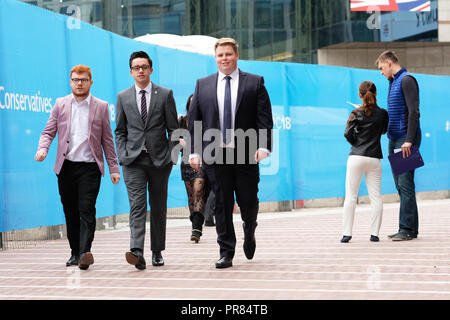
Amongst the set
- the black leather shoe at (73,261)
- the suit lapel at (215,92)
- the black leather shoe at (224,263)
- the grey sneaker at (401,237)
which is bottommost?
the grey sneaker at (401,237)

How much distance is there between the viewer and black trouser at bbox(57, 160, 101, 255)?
23.1 feet

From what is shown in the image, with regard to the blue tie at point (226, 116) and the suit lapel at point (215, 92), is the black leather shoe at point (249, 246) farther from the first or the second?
the suit lapel at point (215, 92)

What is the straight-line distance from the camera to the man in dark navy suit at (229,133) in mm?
6621

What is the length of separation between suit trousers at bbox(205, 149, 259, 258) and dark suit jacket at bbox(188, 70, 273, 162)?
239 millimetres

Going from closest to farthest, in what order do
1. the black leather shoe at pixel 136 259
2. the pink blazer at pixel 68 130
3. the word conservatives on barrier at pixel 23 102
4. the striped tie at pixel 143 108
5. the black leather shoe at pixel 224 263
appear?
the black leather shoe at pixel 136 259 → the black leather shoe at pixel 224 263 → the striped tie at pixel 143 108 → the pink blazer at pixel 68 130 → the word conservatives on barrier at pixel 23 102

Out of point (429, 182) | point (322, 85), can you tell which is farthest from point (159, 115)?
point (429, 182)

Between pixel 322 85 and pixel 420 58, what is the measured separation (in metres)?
13.7

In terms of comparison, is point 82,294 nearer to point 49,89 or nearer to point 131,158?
point 131,158

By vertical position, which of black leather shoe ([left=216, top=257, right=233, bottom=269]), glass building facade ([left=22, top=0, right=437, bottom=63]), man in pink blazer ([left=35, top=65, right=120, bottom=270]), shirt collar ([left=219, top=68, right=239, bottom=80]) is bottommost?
black leather shoe ([left=216, top=257, right=233, bottom=269])

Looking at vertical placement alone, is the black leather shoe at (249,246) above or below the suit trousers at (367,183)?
below

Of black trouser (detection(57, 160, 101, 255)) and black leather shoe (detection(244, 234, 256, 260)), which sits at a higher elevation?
black trouser (detection(57, 160, 101, 255))

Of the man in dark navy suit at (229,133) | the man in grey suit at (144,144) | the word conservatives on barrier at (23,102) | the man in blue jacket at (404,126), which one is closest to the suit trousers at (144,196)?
the man in grey suit at (144,144)

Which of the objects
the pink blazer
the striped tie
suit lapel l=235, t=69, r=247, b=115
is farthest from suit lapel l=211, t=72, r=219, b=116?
the pink blazer

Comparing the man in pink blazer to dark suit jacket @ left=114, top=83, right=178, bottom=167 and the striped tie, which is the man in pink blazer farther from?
the striped tie
